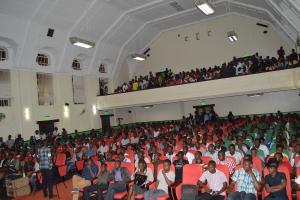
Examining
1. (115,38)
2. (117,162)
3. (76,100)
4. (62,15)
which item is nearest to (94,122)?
(76,100)

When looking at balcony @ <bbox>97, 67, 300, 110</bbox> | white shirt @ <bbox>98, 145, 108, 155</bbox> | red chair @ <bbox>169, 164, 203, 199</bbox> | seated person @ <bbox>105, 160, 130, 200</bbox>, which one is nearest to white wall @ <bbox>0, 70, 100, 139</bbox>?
balcony @ <bbox>97, 67, 300, 110</bbox>

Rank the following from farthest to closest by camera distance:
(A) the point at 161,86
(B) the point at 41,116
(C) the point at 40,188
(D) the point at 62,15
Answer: (A) the point at 161,86 < (B) the point at 41,116 < (D) the point at 62,15 < (C) the point at 40,188

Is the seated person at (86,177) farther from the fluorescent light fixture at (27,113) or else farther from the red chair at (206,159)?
the fluorescent light fixture at (27,113)

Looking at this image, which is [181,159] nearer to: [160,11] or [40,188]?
[40,188]

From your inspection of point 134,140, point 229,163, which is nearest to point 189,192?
point 229,163

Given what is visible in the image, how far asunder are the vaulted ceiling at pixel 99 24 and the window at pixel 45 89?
1.55 ft

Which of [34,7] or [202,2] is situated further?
[34,7]

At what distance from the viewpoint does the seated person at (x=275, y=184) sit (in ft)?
16.2

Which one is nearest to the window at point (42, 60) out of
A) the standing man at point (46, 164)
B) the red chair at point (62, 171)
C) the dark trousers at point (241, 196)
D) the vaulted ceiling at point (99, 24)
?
the vaulted ceiling at point (99, 24)

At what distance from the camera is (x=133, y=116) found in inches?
902

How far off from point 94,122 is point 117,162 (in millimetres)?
13006

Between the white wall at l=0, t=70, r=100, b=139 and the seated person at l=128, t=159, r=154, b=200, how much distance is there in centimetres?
992

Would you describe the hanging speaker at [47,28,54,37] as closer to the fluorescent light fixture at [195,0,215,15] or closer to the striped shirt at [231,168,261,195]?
the fluorescent light fixture at [195,0,215,15]

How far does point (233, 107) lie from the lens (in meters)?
19.3
